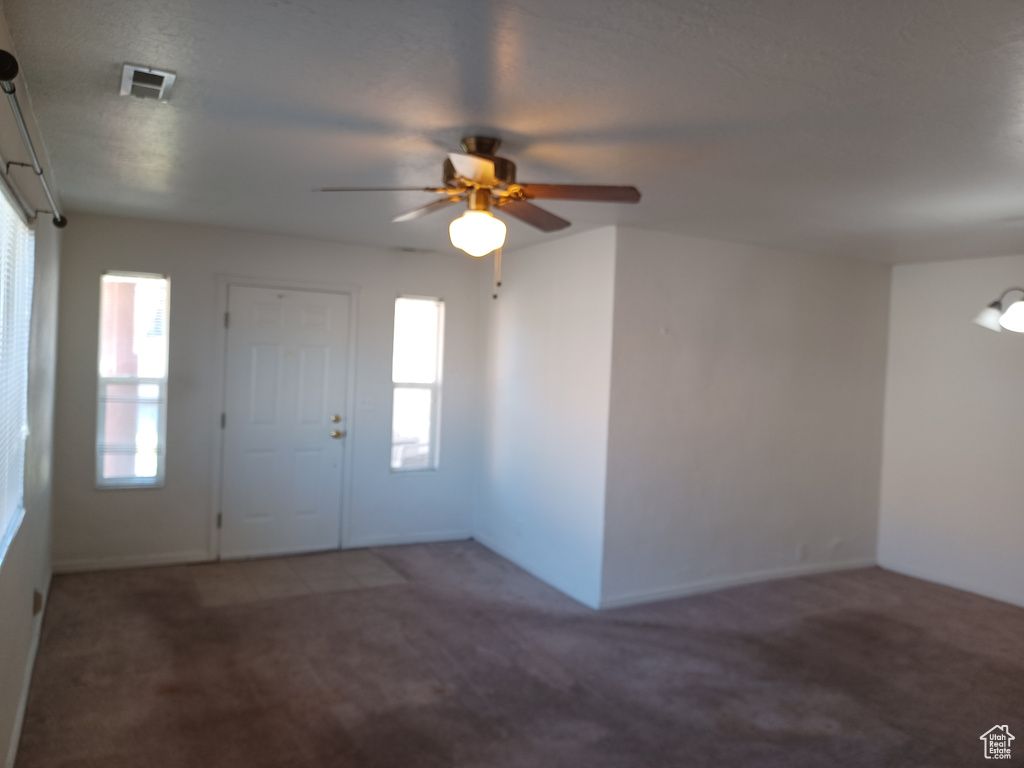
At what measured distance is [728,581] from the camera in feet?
16.9

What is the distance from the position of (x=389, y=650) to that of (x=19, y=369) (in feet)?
7.17

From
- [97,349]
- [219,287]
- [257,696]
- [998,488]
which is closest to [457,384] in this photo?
[219,287]

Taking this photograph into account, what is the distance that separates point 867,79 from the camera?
2.24 meters

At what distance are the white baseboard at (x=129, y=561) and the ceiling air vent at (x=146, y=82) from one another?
3550 millimetres

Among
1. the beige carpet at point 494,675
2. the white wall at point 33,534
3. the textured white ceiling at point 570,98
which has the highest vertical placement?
the textured white ceiling at point 570,98

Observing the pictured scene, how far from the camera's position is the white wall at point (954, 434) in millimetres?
5129

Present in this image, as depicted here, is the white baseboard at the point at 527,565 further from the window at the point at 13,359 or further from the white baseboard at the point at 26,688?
the window at the point at 13,359

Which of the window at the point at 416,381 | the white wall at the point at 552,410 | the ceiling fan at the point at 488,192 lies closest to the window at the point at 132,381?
the window at the point at 416,381

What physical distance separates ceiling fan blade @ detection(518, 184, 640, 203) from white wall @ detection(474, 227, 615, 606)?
185 centimetres

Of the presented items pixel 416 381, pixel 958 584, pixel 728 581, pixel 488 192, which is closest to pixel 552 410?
pixel 416 381

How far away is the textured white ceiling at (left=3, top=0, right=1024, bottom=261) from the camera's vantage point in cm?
195

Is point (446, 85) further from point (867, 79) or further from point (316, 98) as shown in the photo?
point (867, 79)

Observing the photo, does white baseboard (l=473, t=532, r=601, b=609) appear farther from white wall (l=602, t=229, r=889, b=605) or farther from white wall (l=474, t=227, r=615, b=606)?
white wall (l=602, t=229, r=889, b=605)

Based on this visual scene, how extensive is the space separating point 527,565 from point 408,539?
1128 mm
